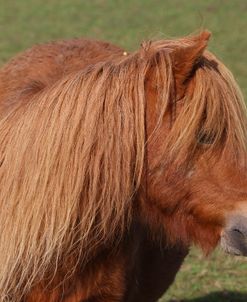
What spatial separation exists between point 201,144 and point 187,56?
1.10 feet

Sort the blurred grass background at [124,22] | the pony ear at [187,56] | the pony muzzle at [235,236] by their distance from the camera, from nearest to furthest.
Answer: the pony ear at [187,56]
the pony muzzle at [235,236]
the blurred grass background at [124,22]

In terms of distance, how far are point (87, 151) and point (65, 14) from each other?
13.4 metres

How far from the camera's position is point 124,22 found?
49.4 feet

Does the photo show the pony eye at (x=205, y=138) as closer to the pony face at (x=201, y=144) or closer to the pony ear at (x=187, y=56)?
the pony face at (x=201, y=144)

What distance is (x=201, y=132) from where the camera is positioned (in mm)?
2992

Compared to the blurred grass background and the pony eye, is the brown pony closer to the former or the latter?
the pony eye

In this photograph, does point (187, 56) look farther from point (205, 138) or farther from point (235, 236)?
point (235, 236)

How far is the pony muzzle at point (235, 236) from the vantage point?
9.79 ft

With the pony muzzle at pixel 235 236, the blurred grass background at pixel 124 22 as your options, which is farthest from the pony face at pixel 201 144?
the blurred grass background at pixel 124 22

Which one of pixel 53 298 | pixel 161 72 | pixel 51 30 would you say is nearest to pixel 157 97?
pixel 161 72

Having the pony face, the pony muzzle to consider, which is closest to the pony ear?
the pony face

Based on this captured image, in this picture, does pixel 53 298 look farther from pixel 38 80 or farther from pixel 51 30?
pixel 51 30

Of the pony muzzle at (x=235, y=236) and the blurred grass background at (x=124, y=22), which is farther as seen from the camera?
the blurred grass background at (x=124, y=22)

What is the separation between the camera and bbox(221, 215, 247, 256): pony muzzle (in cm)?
298
